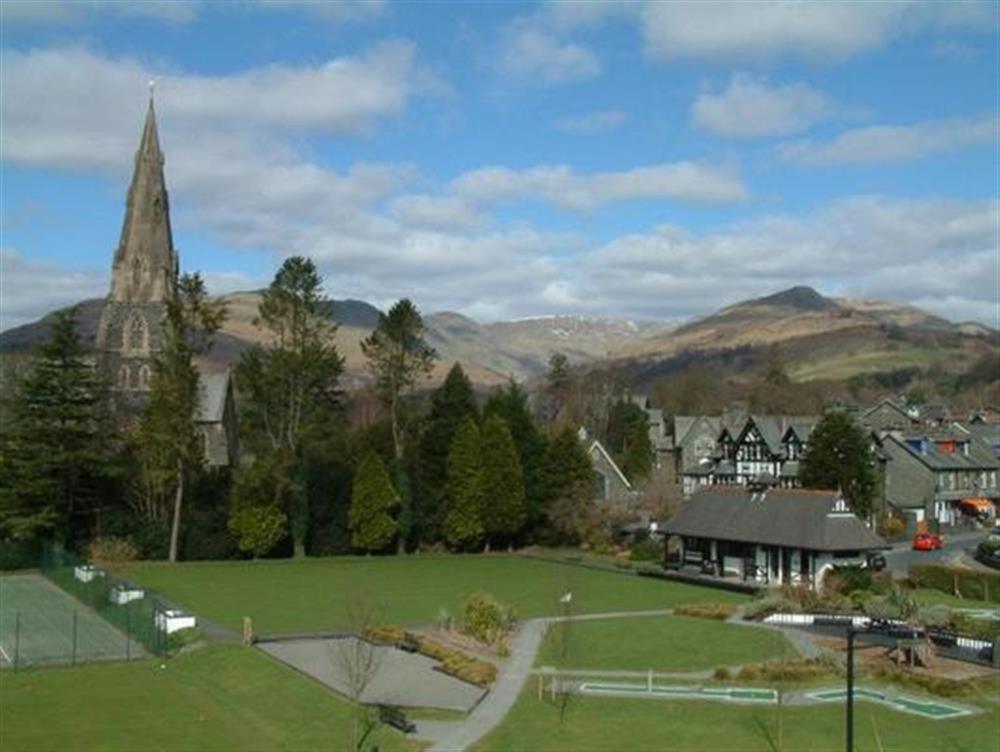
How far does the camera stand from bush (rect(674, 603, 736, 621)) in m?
37.5

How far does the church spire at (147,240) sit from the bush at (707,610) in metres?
44.5

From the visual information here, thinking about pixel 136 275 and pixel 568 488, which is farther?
pixel 136 275

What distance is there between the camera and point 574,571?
51.2 m

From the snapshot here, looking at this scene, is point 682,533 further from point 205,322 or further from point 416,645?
point 205,322

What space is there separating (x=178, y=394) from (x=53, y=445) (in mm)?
5776

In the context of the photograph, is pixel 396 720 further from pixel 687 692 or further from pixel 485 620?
pixel 485 620

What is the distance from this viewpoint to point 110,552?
167 feet

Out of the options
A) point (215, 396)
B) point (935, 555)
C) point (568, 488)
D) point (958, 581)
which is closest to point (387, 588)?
point (568, 488)

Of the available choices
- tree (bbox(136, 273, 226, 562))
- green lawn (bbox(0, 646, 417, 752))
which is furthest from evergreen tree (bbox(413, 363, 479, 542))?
green lawn (bbox(0, 646, 417, 752))

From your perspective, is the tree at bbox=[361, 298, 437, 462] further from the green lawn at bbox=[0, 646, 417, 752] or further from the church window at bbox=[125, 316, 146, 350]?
the green lawn at bbox=[0, 646, 417, 752]

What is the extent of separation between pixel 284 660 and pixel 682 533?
23.3m

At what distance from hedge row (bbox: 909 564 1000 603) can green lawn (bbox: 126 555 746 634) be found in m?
7.58

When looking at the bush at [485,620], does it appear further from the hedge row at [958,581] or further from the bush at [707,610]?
the hedge row at [958,581]

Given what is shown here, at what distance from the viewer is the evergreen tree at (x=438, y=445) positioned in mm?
59188
